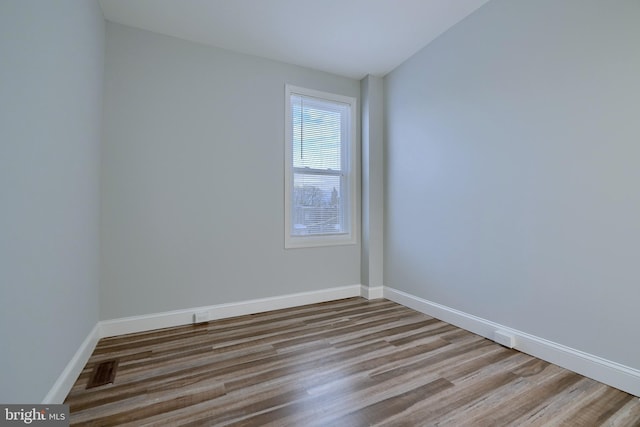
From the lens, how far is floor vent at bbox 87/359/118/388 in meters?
1.77

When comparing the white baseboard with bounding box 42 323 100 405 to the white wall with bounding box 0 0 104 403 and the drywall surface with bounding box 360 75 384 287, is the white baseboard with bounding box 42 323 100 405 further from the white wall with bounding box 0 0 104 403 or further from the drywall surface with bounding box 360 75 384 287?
the drywall surface with bounding box 360 75 384 287

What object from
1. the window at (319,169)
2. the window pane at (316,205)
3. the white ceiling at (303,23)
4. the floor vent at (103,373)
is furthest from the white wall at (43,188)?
the window pane at (316,205)

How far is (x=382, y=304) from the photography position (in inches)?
131

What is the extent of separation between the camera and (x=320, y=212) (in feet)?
11.4

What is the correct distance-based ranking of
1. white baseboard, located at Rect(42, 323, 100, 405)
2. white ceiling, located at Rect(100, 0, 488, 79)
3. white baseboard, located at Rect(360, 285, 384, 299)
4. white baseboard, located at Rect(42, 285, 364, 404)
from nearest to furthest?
white baseboard, located at Rect(42, 323, 100, 405), white baseboard, located at Rect(42, 285, 364, 404), white ceiling, located at Rect(100, 0, 488, 79), white baseboard, located at Rect(360, 285, 384, 299)

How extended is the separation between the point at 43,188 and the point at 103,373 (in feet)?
4.31

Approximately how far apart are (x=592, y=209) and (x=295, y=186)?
2555 millimetres

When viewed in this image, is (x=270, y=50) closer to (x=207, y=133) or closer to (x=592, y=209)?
(x=207, y=133)

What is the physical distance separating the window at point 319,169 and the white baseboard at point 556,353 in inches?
55.3

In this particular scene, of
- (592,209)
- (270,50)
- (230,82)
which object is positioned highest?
(270,50)

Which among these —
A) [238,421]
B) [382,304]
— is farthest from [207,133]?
[382,304]

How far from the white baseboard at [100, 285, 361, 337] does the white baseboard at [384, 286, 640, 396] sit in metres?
1.14

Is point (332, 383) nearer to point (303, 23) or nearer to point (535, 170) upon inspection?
point (535, 170)

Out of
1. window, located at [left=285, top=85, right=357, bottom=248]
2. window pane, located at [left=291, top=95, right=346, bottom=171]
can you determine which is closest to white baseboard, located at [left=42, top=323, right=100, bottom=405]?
window, located at [left=285, top=85, right=357, bottom=248]
